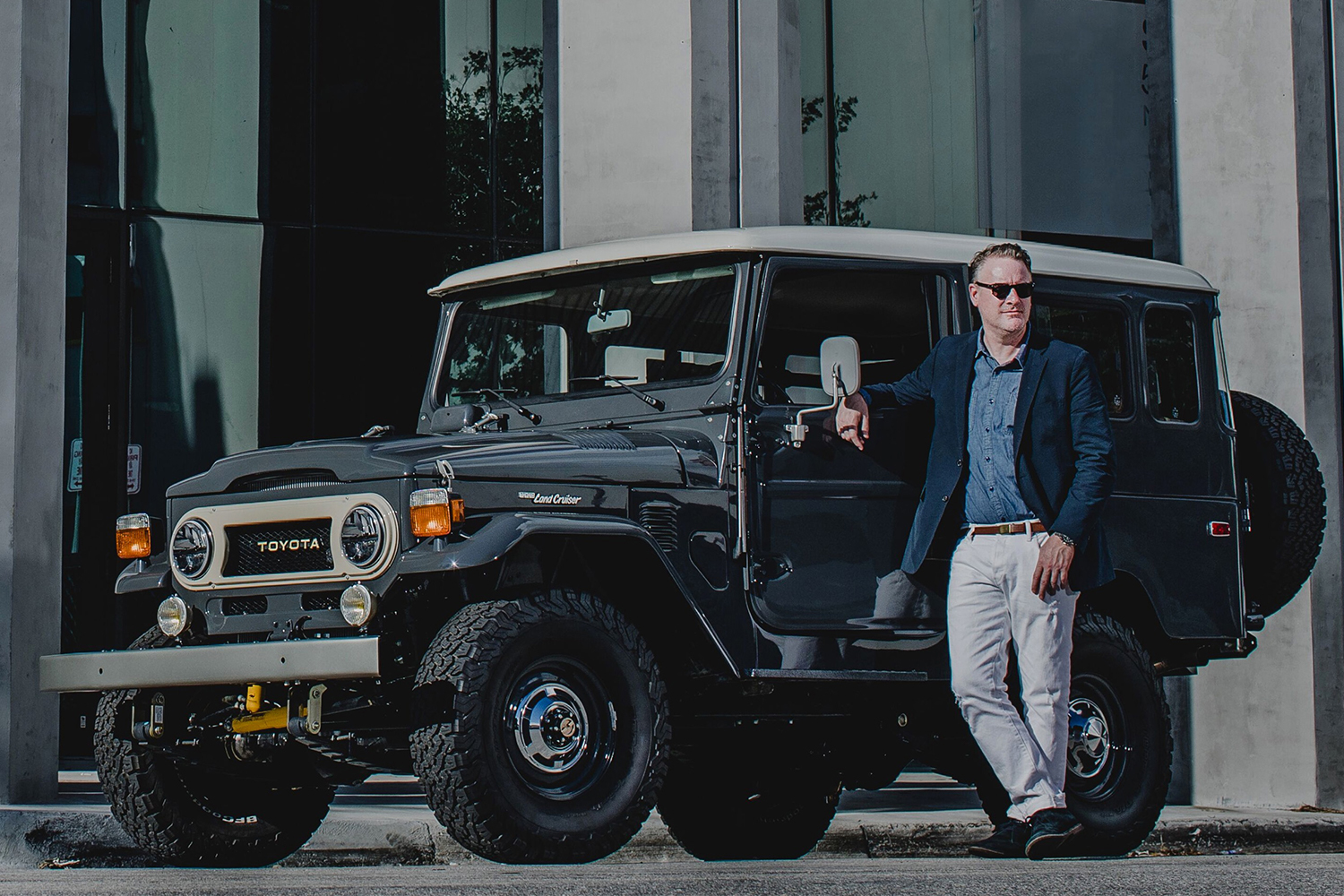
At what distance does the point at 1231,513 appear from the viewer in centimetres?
782

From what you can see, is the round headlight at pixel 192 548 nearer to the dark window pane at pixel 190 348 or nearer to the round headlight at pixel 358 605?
the round headlight at pixel 358 605

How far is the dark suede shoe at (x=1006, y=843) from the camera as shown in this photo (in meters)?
5.81

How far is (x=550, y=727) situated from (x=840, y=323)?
210 centimetres

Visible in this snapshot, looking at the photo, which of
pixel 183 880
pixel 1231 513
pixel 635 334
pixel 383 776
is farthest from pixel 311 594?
pixel 383 776

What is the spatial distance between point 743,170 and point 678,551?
18.3 ft

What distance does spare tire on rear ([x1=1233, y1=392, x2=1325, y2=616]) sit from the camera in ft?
25.6

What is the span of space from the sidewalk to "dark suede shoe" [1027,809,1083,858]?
2.44 m

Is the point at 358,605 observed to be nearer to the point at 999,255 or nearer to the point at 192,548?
the point at 192,548

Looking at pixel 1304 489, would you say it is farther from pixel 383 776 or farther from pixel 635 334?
pixel 383 776

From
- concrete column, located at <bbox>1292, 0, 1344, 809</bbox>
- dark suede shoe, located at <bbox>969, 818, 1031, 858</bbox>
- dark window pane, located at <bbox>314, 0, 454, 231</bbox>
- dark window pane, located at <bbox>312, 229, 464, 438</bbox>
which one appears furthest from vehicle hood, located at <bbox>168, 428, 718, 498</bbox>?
dark window pane, located at <bbox>314, 0, 454, 231</bbox>

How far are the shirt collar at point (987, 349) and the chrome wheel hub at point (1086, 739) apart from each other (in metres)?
1.48

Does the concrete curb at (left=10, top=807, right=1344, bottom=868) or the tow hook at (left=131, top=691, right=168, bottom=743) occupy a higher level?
the tow hook at (left=131, top=691, right=168, bottom=743)

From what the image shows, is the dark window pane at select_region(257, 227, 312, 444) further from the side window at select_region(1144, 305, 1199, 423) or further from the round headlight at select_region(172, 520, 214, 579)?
the side window at select_region(1144, 305, 1199, 423)

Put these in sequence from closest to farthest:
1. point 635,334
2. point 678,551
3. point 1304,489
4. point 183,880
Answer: point 183,880 < point 678,551 < point 635,334 < point 1304,489
